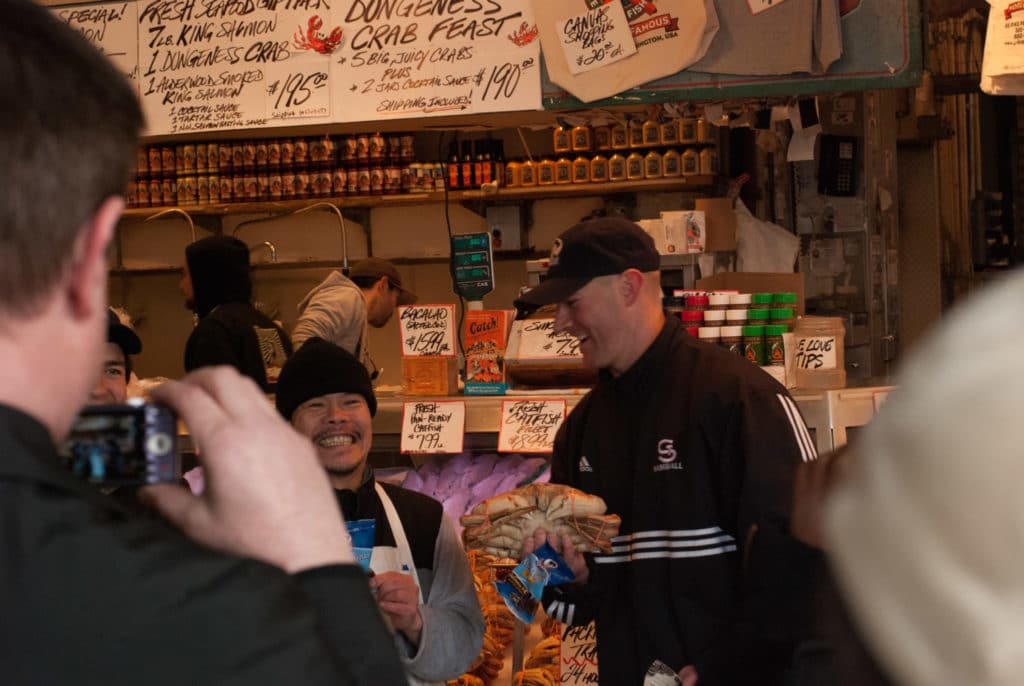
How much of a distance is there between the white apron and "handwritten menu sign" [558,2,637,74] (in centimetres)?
204

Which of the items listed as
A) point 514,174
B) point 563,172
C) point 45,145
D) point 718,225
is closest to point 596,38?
point 718,225

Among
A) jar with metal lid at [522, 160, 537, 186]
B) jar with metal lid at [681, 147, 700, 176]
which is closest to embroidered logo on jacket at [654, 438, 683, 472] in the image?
jar with metal lid at [681, 147, 700, 176]

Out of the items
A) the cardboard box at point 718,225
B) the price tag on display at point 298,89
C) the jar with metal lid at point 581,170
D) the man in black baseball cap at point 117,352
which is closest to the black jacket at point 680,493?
the man in black baseball cap at point 117,352

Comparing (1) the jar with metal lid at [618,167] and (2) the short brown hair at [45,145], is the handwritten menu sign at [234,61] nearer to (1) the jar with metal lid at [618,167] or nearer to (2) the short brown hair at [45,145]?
(1) the jar with metal lid at [618,167]

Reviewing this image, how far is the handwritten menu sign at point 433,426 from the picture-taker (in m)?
3.80

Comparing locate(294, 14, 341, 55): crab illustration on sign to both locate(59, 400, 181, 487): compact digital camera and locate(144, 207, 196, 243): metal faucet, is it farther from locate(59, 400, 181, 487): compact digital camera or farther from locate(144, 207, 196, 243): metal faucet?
locate(59, 400, 181, 487): compact digital camera

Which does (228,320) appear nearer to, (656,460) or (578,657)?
(578,657)

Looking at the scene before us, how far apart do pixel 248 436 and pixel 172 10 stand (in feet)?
14.3

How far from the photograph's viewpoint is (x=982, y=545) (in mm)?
486

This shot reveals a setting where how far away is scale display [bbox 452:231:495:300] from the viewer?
424 centimetres

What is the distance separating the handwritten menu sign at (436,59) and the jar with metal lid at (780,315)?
1.17 metres

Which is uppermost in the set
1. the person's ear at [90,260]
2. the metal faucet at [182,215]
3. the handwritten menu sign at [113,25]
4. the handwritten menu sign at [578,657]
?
the handwritten menu sign at [113,25]

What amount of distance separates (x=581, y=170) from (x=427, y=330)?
13.3 ft

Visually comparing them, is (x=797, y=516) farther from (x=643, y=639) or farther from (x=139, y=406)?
(x=643, y=639)
